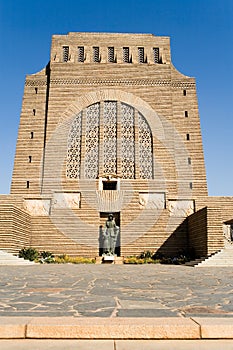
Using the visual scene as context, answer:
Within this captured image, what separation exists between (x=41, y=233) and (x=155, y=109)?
13008 millimetres

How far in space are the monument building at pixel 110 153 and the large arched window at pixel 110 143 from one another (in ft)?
0.26

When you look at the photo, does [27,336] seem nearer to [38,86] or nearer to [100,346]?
[100,346]

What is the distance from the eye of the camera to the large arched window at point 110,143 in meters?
25.2

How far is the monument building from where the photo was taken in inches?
854

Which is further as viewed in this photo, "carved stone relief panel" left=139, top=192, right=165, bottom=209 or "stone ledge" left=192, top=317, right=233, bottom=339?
"carved stone relief panel" left=139, top=192, right=165, bottom=209

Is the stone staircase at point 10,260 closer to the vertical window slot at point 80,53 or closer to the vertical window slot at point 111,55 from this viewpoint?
the vertical window slot at point 80,53

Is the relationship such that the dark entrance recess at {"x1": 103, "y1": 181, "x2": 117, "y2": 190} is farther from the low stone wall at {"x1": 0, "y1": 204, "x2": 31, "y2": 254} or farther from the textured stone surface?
the textured stone surface

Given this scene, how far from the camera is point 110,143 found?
25953 mm

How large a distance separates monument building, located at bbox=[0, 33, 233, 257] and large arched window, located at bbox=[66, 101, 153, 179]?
79 mm

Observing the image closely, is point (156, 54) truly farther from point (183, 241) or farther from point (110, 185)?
point (183, 241)

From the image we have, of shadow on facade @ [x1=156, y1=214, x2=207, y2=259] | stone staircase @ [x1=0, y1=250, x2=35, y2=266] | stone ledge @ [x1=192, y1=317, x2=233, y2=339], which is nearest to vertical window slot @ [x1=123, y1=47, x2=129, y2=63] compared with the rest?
shadow on facade @ [x1=156, y1=214, x2=207, y2=259]

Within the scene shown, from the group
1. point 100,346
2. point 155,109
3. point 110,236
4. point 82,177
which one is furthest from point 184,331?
point 155,109

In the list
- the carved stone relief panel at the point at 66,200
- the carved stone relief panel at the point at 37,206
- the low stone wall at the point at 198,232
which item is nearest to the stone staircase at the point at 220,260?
the low stone wall at the point at 198,232

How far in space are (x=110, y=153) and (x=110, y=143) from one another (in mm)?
822
